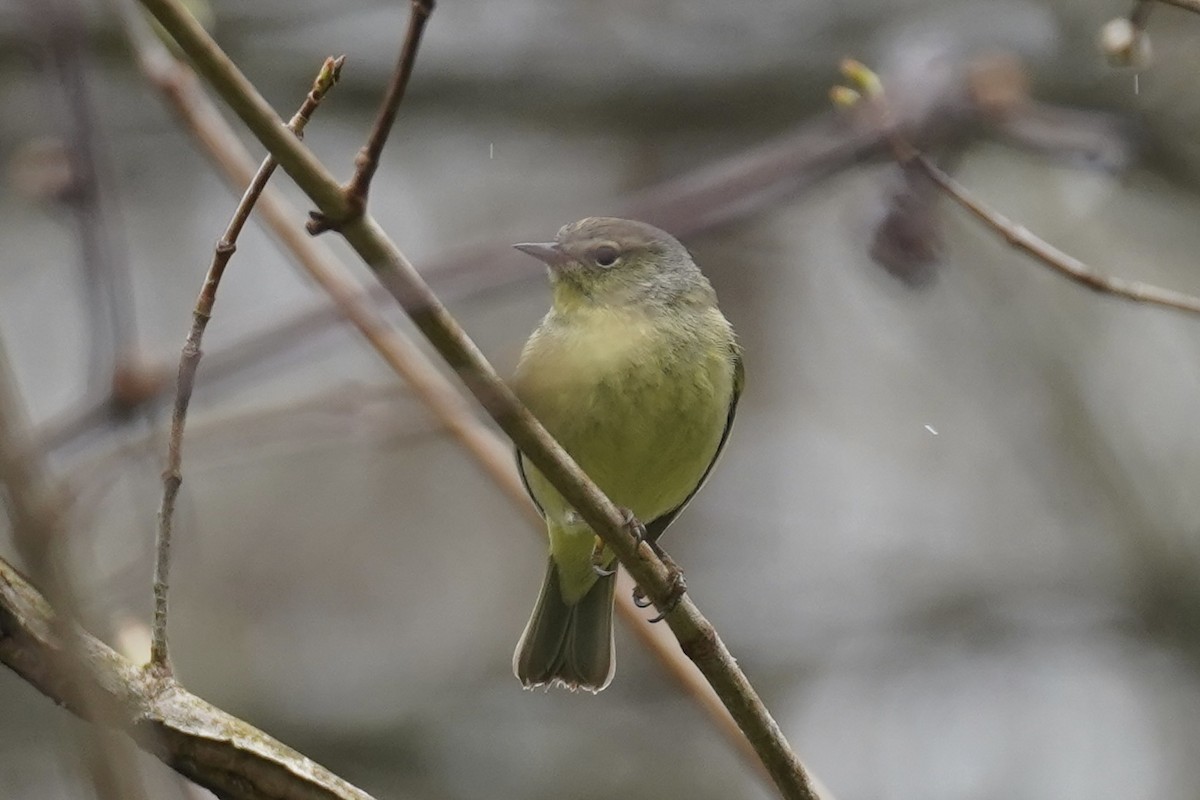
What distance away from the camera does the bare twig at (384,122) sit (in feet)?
6.02

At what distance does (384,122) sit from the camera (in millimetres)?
1930

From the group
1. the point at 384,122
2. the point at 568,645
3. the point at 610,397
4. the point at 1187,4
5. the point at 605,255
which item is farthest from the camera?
the point at 568,645

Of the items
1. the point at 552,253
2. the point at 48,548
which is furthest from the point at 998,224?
the point at 48,548

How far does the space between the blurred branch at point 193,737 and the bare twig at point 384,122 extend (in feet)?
3.04

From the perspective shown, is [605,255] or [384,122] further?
[605,255]

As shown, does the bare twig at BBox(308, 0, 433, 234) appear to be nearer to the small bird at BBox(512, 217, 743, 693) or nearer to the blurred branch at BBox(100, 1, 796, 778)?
the blurred branch at BBox(100, 1, 796, 778)

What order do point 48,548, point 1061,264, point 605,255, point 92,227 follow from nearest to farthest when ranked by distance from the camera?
point 48,548, point 92,227, point 1061,264, point 605,255

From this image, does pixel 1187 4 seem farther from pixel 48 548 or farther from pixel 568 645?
pixel 568 645

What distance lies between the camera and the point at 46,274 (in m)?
11.4

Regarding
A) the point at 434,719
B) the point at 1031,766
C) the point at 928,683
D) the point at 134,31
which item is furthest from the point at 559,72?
the point at 134,31

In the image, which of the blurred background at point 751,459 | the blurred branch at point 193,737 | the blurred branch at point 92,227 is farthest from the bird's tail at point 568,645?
the blurred background at point 751,459

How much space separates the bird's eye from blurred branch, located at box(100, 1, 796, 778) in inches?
38.0

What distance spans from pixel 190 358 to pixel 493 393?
1.62ft

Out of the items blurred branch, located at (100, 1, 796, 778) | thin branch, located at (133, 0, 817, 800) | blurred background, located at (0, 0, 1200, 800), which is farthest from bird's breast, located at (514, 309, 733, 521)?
blurred background, located at (0, 0, 1200, 800)
